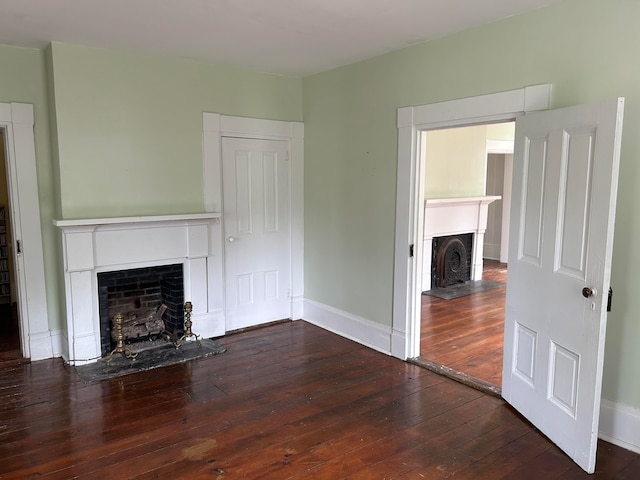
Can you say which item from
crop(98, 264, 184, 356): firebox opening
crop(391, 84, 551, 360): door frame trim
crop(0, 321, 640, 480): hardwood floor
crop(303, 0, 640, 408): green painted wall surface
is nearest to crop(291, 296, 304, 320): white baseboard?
crop(303, 0, 640, 408): green painted wall surface

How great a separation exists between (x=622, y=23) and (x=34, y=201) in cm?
418

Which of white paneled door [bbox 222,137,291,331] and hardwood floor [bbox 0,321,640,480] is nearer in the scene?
hardwood floor [bbox 0,321,640,480]

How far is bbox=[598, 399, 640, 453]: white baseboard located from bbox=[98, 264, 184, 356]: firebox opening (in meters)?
3.30

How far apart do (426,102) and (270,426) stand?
254 cm

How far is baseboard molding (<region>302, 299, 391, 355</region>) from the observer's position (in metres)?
4.15

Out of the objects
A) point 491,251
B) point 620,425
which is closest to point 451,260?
point 491,251

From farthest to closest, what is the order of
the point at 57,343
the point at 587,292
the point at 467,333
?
the point at 467,333
the point at 57,343
the point at 587,292

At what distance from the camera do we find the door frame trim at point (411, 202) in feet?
11.2

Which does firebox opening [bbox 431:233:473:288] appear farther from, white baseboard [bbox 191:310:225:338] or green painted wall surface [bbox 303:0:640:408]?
white baseboard [bbox 191:310:225:338]

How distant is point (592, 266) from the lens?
234cm

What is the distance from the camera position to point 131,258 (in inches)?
157

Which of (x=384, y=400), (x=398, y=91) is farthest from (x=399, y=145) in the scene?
(x=384, y=400)

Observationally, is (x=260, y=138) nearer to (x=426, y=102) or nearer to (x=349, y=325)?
(x=426, y=102)

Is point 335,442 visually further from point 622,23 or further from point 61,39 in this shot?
point 61,39
